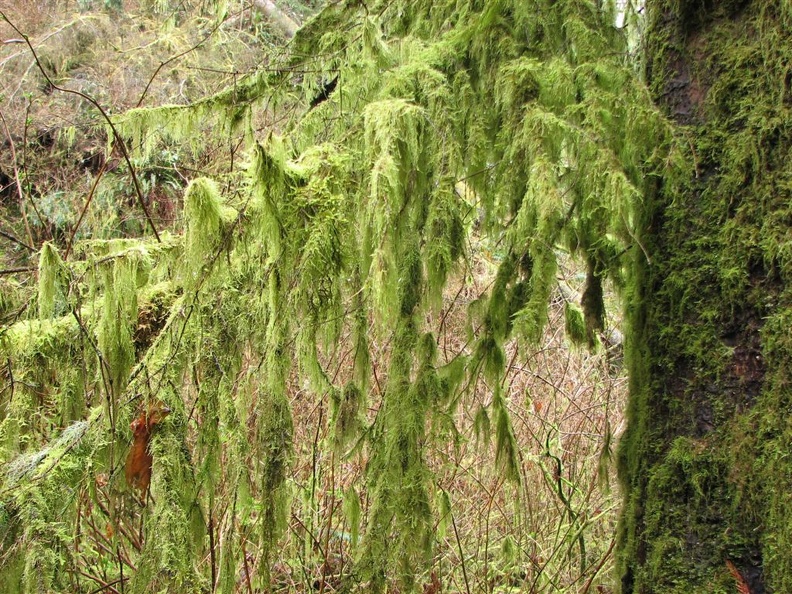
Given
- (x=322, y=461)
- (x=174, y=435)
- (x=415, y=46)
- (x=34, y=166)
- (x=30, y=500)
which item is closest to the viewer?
(x=30, y=500)

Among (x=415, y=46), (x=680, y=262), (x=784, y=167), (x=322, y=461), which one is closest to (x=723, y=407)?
(x=680, y=262)

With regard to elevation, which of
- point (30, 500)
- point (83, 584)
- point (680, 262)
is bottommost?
point (83, 584)

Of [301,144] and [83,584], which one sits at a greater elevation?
[301,144]

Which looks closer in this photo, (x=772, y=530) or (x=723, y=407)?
(x=772, y=530)

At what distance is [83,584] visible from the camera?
340 centimetres

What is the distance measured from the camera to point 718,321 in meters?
1.75

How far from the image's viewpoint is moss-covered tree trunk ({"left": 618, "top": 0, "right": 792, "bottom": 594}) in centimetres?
163

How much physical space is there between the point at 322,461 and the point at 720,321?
9.91 feet

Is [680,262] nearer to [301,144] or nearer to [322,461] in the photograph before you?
[301,144]

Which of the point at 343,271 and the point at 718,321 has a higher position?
the point at 343,271

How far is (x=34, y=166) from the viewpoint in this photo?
755 centimetres

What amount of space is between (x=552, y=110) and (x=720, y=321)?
778mm

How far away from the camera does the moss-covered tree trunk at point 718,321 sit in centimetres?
163

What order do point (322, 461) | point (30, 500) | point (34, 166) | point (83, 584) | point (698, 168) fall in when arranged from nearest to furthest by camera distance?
point (30, 500) < point (698, 168) < point (83, 584) < point (322, 461) < point (34, 166)
